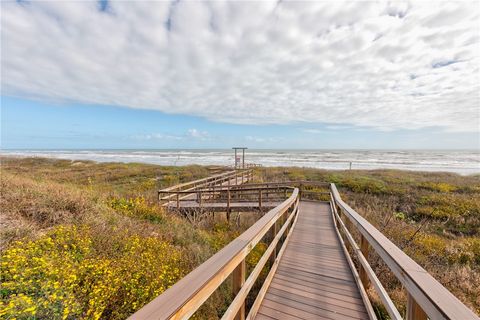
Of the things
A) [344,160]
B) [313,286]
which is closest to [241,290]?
[313,286]

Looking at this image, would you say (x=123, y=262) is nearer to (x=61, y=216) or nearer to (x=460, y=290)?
(x=61, y=216)

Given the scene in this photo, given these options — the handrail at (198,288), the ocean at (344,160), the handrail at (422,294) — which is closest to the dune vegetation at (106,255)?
the handrail at (198,288)

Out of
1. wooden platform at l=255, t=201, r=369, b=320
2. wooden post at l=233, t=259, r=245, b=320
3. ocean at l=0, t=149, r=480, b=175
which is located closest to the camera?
→ wooden post at l=233, t=259, r=245, b=320

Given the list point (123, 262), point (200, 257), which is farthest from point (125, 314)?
point (200, 257)

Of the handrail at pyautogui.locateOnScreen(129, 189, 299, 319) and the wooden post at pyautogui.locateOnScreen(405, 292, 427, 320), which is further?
the wooden post at pyautogui.locateOnScreen(405, 292, 427, 320)

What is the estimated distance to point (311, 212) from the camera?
9000 mm

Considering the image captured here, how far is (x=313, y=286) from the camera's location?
3.44 metres

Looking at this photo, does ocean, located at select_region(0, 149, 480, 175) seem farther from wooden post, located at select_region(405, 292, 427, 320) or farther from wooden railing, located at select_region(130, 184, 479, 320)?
wooden post, located at select_region(405, 292, 427, 320)

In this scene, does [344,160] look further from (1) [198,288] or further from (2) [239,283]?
(1) [198,288]

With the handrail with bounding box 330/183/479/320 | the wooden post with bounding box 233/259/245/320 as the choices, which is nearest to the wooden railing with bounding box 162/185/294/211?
the wooden post with bounding box 233/259/245/320

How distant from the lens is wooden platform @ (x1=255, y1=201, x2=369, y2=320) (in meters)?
2.81

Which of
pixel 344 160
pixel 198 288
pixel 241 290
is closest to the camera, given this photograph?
pixel 198 288

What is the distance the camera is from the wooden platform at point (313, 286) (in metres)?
2.81

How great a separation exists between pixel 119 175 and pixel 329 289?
23.9m
